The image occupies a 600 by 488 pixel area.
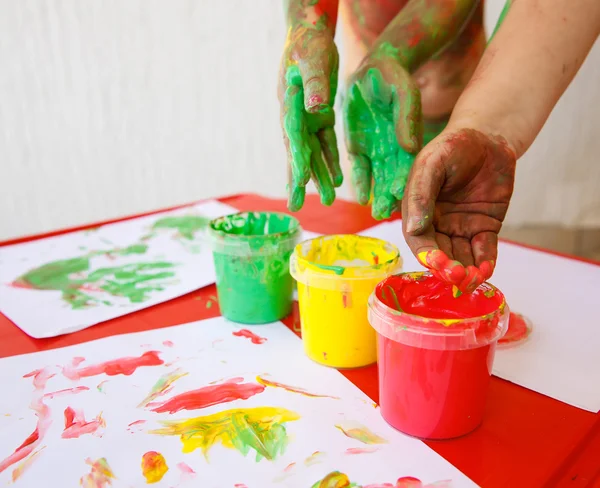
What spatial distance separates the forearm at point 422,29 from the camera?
0.99m

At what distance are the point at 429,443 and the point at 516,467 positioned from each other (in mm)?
90

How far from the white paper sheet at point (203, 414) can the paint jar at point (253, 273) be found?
4 centimetres

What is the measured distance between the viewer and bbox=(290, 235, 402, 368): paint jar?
0.73 metres

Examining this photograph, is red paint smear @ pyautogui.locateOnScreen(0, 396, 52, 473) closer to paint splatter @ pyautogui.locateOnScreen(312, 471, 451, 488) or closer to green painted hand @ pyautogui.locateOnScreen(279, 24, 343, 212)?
paint splatter @ pyautogui.locateOnScreen(312, 471, 451, 488)

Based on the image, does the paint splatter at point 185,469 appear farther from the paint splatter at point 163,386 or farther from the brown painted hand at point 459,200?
the brown painted hand at point 459,200

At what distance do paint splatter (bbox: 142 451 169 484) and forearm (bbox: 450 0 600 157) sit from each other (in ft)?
1.96

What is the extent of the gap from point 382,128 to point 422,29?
263mm

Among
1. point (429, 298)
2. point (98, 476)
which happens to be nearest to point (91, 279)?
point (98, 476)

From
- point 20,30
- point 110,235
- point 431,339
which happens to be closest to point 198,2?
point 20,30

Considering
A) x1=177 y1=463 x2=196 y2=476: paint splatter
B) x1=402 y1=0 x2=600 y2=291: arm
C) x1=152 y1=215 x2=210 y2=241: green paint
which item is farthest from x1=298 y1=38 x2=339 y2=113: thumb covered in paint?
x1=152 y1=215 x2=210 y2=241: green paint

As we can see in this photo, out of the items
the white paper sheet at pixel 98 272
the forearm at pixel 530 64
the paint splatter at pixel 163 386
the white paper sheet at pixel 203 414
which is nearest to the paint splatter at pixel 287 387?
the white paper sheet at pixel 203 414

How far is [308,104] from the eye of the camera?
738 millimetres

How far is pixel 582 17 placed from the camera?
34.1 inches

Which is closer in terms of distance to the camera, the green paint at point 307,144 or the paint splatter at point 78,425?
the paint splatter at point 78,425
